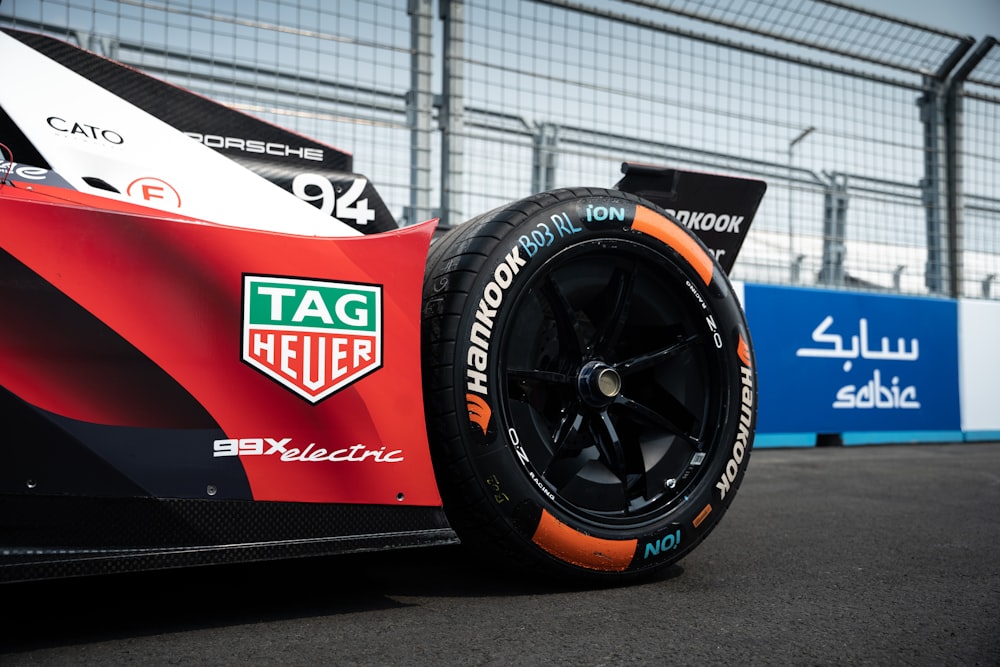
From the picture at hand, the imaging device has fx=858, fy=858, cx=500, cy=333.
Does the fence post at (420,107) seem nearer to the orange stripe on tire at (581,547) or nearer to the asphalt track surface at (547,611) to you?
the asphalt track surface at (547,611)

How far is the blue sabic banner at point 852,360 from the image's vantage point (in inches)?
216

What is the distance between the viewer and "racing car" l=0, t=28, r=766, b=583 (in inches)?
59.7

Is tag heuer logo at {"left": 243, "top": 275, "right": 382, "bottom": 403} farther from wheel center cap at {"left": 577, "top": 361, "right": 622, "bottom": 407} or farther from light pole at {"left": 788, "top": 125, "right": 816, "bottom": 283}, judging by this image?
light pole at {"left": 788, "top": 125, "right": 816, "bottom": 283}

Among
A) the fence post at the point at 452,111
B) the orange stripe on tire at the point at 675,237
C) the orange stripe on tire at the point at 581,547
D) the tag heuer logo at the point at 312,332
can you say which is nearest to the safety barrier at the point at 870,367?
the fence post at the point at 452,111

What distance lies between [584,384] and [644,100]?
341 centimetres

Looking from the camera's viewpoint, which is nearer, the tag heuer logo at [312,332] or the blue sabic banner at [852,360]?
the tag heuer logo at [312,332]

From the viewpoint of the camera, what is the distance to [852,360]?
5.77 m

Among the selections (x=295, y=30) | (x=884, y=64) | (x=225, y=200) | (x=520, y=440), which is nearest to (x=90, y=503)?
(x=225, y=200)

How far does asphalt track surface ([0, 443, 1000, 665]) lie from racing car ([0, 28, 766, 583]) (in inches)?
5.6

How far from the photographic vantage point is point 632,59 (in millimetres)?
5047

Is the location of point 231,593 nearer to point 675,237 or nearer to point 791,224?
point 675,237

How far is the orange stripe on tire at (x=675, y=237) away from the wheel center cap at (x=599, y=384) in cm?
37

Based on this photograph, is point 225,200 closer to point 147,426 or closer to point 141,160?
point 141,160

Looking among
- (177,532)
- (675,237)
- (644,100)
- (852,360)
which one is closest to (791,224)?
(852,360)
